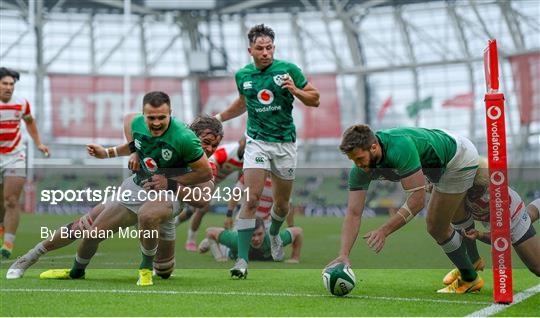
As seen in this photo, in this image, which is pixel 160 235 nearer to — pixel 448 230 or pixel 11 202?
pixel 448 230

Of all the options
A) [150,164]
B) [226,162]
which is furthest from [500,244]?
[226,162]

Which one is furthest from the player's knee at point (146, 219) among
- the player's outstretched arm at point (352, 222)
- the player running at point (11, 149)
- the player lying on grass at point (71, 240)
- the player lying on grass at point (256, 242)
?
the player running at point (11, 149)

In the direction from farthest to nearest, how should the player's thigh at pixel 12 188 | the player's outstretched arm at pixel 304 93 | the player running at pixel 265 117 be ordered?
the player's thigh at pixel 12 188, the player running at pixel 265 117, the player's outstretched arm at pixel 304 93

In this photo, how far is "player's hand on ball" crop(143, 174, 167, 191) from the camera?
23.5 feet

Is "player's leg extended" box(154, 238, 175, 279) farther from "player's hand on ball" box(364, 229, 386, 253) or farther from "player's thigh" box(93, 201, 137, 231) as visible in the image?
"player's hand on ball" box(364, 229, 386, 253)

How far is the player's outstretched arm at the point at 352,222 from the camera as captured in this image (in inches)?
255

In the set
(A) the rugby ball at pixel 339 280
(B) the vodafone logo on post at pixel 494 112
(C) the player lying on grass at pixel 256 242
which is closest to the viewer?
(B) the vodafone logo on post at pixel 494 112

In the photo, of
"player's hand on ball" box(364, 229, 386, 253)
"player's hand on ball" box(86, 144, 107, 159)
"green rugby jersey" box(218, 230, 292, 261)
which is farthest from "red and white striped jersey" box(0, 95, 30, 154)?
"player's hand on ball" box(364, 229, 386, 253)

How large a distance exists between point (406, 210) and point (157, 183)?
2088 millimetres

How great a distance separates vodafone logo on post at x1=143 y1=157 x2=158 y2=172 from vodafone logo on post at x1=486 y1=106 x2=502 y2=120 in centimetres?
266

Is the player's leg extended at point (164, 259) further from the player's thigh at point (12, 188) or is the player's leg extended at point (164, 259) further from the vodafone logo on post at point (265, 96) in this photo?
the player's thigh at point (12, 188)

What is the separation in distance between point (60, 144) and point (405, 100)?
16.9m

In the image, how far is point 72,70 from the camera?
45938 mm

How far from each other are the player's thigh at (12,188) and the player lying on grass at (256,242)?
2.18m
